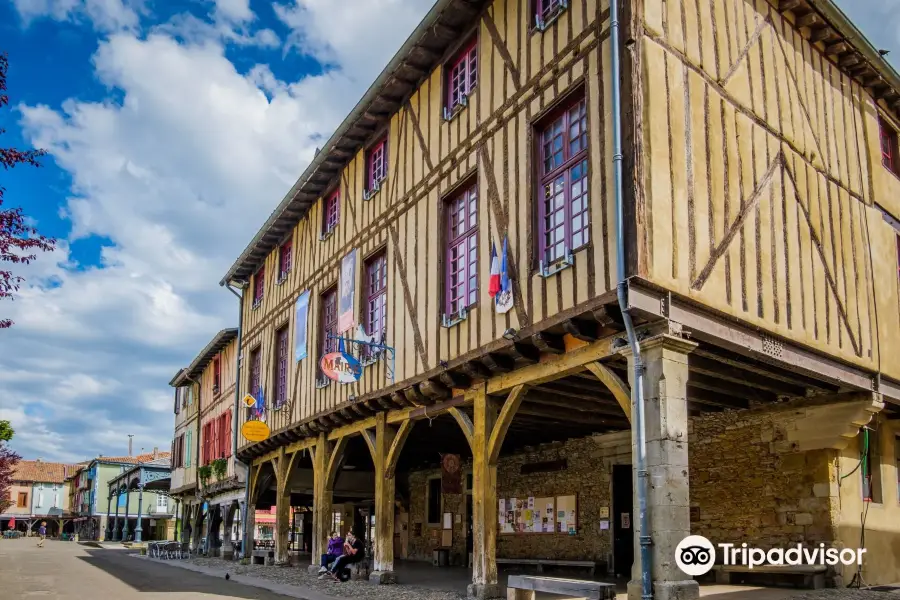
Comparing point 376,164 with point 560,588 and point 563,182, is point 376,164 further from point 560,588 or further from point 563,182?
point 560,588

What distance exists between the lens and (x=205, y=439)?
26.3 metres

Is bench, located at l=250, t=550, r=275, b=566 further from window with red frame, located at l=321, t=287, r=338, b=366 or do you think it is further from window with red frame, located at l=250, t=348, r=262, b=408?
window with red frame, located at l=321, t=287, r=338, b=366

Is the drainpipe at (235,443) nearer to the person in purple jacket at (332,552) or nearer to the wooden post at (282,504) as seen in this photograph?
the wooden post at (282,504)

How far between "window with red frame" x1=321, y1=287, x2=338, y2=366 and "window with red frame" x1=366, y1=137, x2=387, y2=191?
2.34 meters

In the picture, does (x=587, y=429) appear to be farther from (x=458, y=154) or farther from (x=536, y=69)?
(x=536, y=69)

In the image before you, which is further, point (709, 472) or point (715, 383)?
point (709, 472)

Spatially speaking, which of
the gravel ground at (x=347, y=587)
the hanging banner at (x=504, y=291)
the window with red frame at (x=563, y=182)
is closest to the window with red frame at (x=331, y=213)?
the gravel ground at (x=347, y=587)

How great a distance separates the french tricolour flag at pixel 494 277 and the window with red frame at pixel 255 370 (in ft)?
36.7

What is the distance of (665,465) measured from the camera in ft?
24.0

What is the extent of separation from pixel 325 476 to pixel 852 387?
29.5 feet

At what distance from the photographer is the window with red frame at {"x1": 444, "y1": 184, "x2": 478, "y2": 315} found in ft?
34.8

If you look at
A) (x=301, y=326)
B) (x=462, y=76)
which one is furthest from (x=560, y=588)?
(x=301, y=326)

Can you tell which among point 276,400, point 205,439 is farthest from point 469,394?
point 205,439

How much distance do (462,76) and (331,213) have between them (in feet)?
18.2
